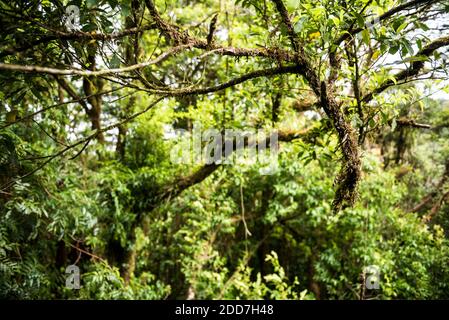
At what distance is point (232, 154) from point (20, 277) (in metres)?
2.55

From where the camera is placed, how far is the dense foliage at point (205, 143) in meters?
1.58

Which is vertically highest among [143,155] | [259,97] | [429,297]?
[259,97]

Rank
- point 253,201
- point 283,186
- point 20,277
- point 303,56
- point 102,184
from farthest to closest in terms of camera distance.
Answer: point 253,201, point 283,186, point 102,184, point 20,277, point 303,56

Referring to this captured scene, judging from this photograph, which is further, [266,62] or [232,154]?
[232,154]

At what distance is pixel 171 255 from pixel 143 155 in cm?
301

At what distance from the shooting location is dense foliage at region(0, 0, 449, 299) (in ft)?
5.19

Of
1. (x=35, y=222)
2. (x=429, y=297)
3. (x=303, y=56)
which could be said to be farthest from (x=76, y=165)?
(x=429, y=297)

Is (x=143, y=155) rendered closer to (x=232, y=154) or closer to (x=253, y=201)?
(x=232, y=154)

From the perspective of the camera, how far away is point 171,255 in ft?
23.4

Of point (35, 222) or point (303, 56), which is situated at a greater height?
point (303, 56)

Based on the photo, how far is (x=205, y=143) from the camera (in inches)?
171
